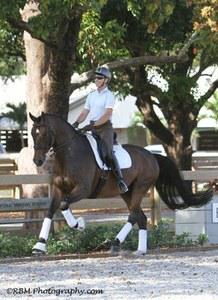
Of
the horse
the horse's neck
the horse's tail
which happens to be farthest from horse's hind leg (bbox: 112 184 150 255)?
the horse's neck

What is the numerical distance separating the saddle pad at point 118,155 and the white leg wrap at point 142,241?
1.11 meters

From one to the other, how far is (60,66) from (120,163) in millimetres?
3458

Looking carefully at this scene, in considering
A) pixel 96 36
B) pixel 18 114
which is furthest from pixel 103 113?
pixel 18 114

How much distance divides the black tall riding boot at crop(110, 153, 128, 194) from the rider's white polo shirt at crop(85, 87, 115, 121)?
0.68m

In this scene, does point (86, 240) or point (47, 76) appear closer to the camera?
point (86, 240)

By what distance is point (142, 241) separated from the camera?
1247cm

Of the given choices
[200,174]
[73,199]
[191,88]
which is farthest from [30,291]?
[191,88]

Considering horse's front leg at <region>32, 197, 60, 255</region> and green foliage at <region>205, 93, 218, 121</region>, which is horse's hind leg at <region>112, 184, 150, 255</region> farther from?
green foliage at <region>205, 93, 218, 121</region>

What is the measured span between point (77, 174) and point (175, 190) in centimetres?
257

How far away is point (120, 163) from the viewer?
12.2 m

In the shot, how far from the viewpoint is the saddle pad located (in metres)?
11.8

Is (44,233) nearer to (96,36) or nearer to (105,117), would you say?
(105,117)

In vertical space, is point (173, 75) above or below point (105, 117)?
above

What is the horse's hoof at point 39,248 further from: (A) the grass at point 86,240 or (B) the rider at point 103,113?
(B) the rider at point 103,113
